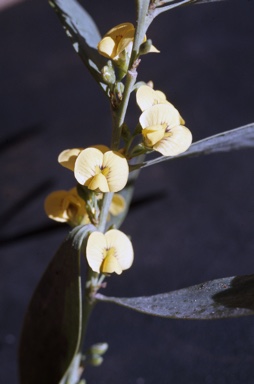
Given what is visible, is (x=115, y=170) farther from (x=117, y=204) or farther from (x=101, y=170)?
(x=117, y=204)

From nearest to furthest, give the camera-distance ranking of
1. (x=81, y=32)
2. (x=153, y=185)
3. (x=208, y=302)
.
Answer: (x=208, y=302)
(x=81, y=32)
(x=153, y=185)

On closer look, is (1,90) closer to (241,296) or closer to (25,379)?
(25,379)

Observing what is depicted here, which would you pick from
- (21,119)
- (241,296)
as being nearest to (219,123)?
(21,119)

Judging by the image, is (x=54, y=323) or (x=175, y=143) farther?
(x=54, y=323)

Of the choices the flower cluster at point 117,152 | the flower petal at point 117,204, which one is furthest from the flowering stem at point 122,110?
the flower petal at point 117,204

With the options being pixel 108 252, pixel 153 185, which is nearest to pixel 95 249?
pixel 108 252

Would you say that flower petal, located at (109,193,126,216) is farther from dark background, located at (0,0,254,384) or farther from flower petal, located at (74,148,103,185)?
dark background, located at (0,0,254,384)

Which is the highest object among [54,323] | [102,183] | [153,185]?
[102,183]

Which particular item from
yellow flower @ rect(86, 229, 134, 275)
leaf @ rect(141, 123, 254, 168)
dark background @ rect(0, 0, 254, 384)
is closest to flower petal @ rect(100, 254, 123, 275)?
yellow flower @ rect(86, 229, 134, 275)
